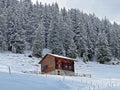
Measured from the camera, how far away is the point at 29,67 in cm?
6688

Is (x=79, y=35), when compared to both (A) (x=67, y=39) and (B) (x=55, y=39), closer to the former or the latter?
(A) (x=67, y=39)

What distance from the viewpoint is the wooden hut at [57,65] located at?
61.2 m

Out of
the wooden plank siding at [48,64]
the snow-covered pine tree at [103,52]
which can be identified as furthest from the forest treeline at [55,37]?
the wooden plank siding at [48,64]

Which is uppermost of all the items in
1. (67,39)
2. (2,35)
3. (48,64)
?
(2,35)

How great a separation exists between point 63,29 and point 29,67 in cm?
3641

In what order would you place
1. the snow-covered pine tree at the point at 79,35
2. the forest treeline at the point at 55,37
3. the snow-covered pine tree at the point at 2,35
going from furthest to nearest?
1. the snow-covered pine tree at the point at 79,35
2. the forest treeline at the point at 55,37
3. the snow-covered pine tree at the point at 2,35

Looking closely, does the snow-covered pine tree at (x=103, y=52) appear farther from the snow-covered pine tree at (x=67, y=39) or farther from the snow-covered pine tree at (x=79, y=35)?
the snow-covered pine tree at (x=67, y=39)

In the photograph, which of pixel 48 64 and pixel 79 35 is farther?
pixel 79 35

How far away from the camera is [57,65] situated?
61.6 m

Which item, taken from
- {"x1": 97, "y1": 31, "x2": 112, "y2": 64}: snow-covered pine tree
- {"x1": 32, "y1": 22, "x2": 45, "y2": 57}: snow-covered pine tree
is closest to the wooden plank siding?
{"x1": 32, "y1": 22, "x2": 45, "y2": 57}: snow-covered pine tree

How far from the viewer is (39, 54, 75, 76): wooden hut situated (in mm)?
61250

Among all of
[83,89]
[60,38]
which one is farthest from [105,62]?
[83,89]

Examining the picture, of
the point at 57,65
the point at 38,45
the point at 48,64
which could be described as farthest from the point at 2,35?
the point at 57,65

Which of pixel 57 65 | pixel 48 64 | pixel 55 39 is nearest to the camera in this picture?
pixel 57 65
